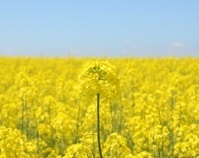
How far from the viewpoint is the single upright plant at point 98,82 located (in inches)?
181

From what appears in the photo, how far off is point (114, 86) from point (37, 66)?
24.3 meters

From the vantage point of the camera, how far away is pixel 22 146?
5859 mm

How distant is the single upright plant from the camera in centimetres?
459

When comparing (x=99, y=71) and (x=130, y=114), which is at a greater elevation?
(x=99, y=71)

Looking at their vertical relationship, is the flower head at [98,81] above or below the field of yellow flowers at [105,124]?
above

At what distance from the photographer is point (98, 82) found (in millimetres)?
4594

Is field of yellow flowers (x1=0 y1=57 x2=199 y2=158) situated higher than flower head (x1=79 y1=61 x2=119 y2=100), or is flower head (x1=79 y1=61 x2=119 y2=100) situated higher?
flower head (x1=79 y1=61 x2=119 y2=100)

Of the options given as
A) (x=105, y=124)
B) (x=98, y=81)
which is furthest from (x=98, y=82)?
(x=105, y=124)

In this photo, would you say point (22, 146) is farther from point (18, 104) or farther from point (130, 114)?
point (130, 114)

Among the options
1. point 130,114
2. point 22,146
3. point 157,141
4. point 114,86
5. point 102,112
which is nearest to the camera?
→ point 114,86

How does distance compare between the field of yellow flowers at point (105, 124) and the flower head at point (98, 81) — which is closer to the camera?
the flower head at point (98, 81)

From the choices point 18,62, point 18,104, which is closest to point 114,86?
point 18,104

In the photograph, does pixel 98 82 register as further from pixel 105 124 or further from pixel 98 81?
→ pixel 105 124

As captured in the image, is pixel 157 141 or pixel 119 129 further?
pixel 119 129
